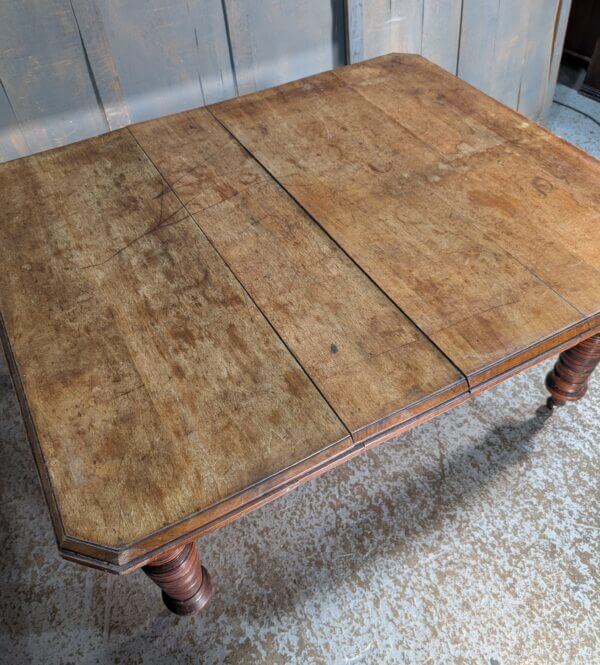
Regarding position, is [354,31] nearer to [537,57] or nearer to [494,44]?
[494,44]

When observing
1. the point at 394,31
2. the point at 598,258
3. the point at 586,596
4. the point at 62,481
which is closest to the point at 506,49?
the point at 394,31

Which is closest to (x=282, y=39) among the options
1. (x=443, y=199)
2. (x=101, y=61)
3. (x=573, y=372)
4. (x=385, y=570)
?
(x=101, y=61)

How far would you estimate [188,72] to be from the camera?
175 cm

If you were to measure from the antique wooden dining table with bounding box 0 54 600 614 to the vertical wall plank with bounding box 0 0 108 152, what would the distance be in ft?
0.86

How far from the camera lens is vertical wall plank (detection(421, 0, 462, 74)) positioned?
2.01 meters

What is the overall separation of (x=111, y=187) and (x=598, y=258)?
974 mm

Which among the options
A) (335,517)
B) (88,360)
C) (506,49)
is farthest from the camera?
(506,49)

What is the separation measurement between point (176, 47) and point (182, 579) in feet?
4.48

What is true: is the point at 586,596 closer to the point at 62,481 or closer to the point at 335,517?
the point at 335,517

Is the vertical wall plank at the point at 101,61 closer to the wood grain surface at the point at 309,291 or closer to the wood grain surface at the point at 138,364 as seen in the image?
the wood grain surface at the point at 309,291

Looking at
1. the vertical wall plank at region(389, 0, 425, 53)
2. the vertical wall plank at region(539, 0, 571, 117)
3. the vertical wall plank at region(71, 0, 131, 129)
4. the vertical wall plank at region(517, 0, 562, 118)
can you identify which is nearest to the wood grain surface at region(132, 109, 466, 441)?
the vertical wall plank at region(71, 0, 131, 129)

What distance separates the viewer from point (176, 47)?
1.69m

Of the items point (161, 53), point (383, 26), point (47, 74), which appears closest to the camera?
point (47, 74)

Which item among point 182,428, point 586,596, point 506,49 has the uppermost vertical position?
point 182,428
